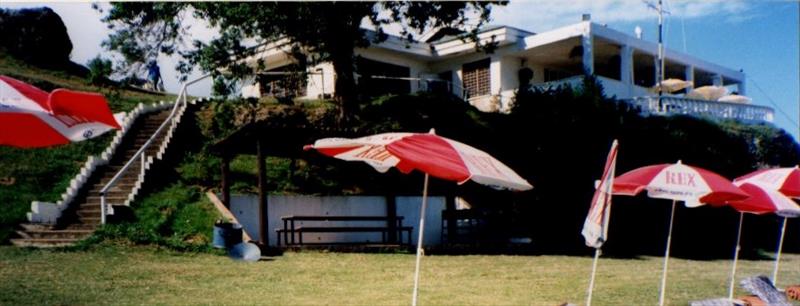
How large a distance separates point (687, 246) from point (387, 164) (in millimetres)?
18150

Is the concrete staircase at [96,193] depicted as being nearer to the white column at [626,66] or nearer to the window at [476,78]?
the window at [476,78]

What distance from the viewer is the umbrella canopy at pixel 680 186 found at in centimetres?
812

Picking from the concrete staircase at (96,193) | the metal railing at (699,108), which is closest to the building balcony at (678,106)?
the metal railing at (699,108)

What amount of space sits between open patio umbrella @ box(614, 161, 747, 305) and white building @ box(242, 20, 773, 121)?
15675 millimetres

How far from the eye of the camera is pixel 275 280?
34.0 feet

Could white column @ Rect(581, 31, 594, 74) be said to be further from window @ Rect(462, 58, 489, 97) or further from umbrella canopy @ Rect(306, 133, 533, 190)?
umbrella canopy @ Rect(306, 133, 533, 190)

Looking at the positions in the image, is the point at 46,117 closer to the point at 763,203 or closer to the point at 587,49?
the point at 763,203

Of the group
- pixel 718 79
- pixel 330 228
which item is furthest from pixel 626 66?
pixel 330 228

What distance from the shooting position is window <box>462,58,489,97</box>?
95.7 ft

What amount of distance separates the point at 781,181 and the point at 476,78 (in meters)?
19.9

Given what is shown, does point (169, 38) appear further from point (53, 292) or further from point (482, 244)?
point (53, 292)

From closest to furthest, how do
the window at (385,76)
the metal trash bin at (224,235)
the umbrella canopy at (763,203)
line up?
the umbrella canopy at (763,203) < the metal trash bin at (224,235) < the window at (385,76)

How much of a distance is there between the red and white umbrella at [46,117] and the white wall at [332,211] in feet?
41.9

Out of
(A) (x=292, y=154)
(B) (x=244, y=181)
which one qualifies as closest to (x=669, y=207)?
(A) (x=292, y=154)
